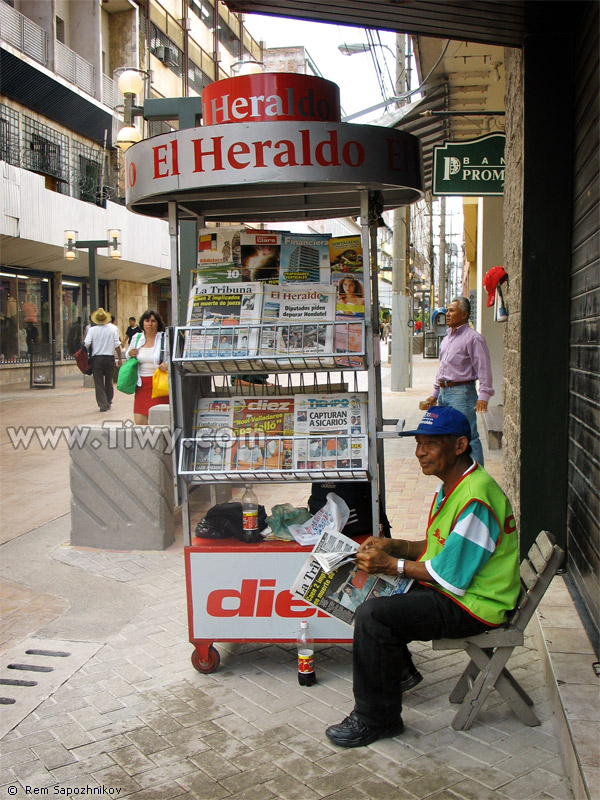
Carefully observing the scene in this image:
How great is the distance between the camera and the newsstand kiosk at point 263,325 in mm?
3490

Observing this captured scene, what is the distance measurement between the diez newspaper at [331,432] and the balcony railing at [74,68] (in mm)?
23691

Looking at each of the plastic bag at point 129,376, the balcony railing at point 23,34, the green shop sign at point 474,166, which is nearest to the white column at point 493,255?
the green shop sign at point 474,166

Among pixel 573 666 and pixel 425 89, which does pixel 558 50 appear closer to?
pixel 573 666

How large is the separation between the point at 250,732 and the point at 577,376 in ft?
8.33

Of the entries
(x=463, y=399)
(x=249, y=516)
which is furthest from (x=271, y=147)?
(x=463, y=399)

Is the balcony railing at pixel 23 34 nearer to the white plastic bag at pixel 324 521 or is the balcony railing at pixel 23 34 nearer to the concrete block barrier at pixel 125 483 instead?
the concrete block barrier at pixel 125 483

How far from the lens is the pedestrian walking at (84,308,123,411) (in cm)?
1543

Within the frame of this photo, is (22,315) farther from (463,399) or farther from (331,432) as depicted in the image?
(331,432)

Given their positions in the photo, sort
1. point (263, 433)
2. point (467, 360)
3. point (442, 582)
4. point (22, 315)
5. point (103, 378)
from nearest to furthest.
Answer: point (442, 582), point (263, 433), point (467, 360), point (103, 378), point (22, 315)

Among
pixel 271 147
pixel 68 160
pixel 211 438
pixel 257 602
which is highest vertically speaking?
pixel 68 160

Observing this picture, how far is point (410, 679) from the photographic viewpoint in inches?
148

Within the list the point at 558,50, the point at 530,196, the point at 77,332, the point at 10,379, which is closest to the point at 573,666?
the point at 530,196

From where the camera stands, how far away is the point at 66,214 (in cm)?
2336

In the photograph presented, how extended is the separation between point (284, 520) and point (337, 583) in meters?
0.68
